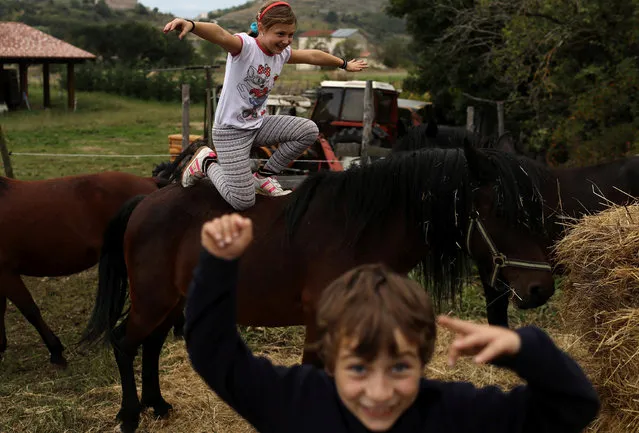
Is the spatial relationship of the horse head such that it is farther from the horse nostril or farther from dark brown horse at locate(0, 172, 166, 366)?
dark brown horse at locate(0, 172, 166, 366)

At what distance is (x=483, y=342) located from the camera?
1173 mm

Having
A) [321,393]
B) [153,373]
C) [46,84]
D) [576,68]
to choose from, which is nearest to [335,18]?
[46,84]

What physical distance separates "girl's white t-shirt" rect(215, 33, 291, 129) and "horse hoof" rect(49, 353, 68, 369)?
269 centimetres

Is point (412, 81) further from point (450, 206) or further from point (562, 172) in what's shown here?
point (450, 206)

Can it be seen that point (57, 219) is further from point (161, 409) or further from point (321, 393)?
point (321, 393)

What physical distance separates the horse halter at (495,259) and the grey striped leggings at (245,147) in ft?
3.38

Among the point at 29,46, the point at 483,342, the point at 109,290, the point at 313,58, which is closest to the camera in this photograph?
the point at 483,342

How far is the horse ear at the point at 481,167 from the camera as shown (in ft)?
10.1

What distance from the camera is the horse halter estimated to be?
9.91ft

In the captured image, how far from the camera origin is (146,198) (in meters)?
3.97

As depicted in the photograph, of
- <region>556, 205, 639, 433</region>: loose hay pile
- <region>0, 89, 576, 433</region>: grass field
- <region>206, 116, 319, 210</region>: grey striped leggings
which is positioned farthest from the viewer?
<region>0, 89, 576, 433</region>: grass field

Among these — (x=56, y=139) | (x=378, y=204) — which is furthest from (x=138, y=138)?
(x=378, y=204)

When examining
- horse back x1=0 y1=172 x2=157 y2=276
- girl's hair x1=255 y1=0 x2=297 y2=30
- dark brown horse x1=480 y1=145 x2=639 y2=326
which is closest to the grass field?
horse back x1=0 y1=172 x2=157 y2=276

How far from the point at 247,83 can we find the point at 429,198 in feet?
3.47
